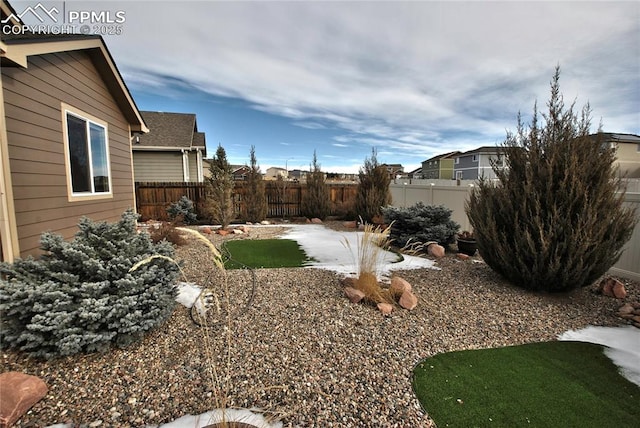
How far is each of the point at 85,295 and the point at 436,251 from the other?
5.42m

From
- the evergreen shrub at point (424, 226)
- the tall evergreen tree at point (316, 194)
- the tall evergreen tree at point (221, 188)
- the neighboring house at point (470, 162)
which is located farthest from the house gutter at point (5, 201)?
the neighboring house at point (470, 162)

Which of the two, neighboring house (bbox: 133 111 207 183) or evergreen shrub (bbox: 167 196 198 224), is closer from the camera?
evergreen shrub (bbox: 167 196 198 224)

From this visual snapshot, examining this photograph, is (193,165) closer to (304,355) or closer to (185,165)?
(185,165)

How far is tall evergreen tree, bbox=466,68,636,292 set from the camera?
3.30m

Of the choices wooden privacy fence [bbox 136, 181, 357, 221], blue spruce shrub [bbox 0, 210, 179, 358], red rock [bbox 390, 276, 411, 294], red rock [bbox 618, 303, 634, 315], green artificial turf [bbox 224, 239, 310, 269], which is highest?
wooden privacy fence [bbox 136, 181, 357, 221]

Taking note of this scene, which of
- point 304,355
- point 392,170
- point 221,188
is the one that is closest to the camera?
point 304,355

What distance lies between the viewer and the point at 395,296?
3312 mm

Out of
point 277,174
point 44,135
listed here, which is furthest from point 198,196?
point 44,135

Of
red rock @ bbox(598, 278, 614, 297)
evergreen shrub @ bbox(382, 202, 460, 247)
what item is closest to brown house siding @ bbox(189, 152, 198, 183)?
evergreen shrub @ bbox(382, 202, 460, 247)

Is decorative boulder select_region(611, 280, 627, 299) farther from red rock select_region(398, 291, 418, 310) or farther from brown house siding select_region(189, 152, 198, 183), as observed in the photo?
brown house siding select_region(189, 152, 198, 183)

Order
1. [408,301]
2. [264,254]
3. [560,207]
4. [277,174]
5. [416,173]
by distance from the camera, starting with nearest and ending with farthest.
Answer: [408,301] → [560,207] → [264,254] → [277,174] → [416,173]

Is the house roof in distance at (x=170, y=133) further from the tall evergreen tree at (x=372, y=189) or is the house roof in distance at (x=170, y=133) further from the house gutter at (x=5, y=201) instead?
the house gutter at (x=5, y=201)

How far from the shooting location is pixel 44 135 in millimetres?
3619

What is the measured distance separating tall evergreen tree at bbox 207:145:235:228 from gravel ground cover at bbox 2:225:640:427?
4.76 metres
